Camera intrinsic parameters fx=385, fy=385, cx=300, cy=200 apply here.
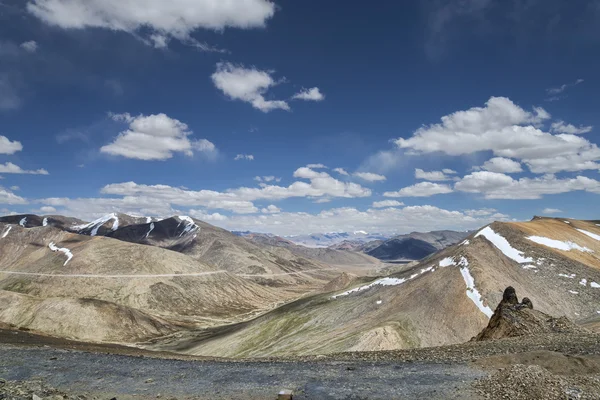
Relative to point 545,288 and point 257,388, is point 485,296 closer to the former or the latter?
point 545,288

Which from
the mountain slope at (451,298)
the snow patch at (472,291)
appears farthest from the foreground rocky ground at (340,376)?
the snow patch at (472,291)

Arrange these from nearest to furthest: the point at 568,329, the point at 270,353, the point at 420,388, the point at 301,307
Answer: the point at 420,388 → the point at 568,329 → the point at 270,353 → the point at 301,307

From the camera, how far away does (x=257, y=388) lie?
720 inches

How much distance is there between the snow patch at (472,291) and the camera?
70.6m

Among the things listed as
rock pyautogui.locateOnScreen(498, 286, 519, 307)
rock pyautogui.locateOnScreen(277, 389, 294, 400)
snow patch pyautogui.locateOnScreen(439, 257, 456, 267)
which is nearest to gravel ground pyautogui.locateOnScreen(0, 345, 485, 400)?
rock pyautogui.locateOnScreen(277, 389, 294, 400)

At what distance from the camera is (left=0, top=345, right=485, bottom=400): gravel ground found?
1747 centimetres

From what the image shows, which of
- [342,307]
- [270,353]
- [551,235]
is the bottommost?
[270,353]

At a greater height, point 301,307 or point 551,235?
point 551,235

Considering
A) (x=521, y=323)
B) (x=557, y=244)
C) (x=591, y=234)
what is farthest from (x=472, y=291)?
(x=591, y=234)

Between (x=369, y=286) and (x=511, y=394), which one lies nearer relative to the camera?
(x=511, y=394)

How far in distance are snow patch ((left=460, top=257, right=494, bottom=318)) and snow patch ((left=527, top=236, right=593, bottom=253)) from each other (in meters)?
20.8

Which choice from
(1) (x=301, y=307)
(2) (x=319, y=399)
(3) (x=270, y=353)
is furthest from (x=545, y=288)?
(2) (x=319, y=399)

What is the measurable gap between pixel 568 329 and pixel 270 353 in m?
62.9

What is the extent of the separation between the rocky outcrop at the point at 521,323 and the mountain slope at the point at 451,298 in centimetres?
2634
